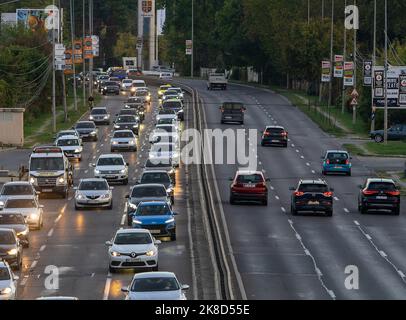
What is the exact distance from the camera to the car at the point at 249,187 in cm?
5156

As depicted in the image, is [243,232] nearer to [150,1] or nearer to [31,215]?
[31,215]

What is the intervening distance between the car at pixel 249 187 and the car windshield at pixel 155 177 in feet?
9.05

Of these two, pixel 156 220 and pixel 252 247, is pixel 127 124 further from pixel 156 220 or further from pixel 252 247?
pixel 252 247

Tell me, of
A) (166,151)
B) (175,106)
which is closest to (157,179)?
(166,151)

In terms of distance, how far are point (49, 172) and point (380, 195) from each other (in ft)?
45.8

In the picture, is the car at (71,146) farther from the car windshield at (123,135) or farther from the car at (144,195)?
the car at (144,195)

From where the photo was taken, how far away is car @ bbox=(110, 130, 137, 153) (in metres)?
76.2

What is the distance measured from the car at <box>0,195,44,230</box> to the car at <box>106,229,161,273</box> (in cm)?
1074

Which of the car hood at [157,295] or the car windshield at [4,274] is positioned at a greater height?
the car hood at [157,295]

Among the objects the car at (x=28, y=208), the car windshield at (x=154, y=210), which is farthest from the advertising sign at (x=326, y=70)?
the car windshield at (x=154, y=210)

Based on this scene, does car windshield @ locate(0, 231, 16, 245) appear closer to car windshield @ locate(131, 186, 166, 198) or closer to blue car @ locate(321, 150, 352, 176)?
car windshield @ locate(131, 186, 166, 198)

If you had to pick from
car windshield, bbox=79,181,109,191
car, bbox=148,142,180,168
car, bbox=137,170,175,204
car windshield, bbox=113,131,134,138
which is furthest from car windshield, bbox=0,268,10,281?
car windshield, bbox=113,131,134,138
